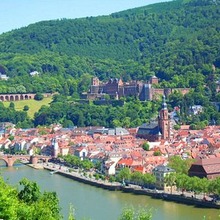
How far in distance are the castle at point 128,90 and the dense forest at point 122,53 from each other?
1148 millimetres

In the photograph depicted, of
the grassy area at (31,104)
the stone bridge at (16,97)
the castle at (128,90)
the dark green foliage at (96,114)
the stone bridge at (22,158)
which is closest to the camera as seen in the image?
the stone bridge at (22,158)

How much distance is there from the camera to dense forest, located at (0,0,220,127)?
5591 centimetres

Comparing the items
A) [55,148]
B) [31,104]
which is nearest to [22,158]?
[55,148]

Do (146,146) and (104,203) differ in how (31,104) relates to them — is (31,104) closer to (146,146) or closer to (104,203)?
(146,146)

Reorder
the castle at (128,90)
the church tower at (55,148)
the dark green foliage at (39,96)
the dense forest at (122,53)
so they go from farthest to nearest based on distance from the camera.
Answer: the dark green foliage at (39,96) < the dense forest at (122,53) < the castle at (128,90) < the church tower at (55,148)

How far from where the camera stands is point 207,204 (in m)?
22.1

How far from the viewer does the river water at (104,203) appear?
2069 cm

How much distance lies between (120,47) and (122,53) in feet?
7.18

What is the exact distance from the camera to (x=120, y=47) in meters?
87.2

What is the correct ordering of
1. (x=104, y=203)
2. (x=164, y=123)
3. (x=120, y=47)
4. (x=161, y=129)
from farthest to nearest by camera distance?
(x=120, y=47), (x=161, y=129), (x=164, y=123), (x=104, y=203)

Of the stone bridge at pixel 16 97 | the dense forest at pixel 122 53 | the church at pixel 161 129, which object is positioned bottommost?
the church at pixel 161 129

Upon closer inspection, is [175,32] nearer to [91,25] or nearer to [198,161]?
[91,25]

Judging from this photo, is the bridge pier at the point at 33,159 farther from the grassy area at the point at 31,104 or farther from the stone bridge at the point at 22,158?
the grassy area at the point at 31,104

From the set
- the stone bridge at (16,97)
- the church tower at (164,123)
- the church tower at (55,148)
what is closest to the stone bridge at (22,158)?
the church tower at (55,148)
